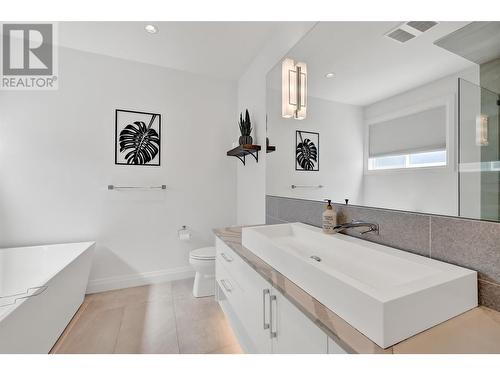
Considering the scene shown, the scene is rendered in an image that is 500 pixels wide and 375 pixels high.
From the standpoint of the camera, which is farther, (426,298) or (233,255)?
(233,255)

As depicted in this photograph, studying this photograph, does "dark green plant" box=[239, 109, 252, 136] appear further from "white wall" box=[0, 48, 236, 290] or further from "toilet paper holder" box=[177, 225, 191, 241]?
"toilet paper holder" box=[177, 225, 191, 241]

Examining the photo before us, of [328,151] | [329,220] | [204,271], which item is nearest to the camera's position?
[329,220]

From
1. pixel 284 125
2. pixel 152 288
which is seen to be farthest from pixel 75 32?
pixel 152 288

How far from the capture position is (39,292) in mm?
1292

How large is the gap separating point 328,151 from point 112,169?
2.19 meters

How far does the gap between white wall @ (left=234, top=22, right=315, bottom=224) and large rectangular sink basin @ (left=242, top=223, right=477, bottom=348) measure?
47.1 inches

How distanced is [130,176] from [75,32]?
4.51 feet

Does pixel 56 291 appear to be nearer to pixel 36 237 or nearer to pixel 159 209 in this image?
pixel 36 237

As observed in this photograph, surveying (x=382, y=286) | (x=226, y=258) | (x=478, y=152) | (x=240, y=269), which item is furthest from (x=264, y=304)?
(x=478, y=152)

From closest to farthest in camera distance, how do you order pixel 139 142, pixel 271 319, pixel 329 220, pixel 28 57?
1. pixel 271 319
2. pixel 329 220
3. pixel 28 57
4. pixel 139 142

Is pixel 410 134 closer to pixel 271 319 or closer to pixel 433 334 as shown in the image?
pixel 433 334

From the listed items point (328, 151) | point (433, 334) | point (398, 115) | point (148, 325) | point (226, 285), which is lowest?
point (148, 325)

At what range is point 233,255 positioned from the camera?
1.41m
